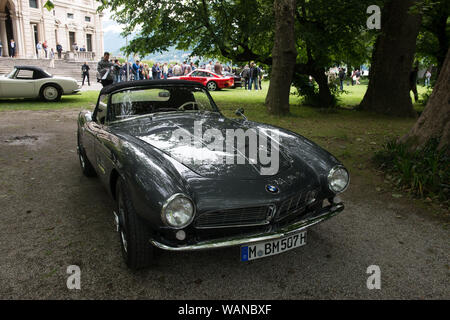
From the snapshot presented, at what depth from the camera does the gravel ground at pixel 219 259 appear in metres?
2.51

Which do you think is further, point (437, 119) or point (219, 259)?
point (437, 119)

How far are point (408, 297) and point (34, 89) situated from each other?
13.9 metres

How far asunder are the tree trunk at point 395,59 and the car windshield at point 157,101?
847 cm

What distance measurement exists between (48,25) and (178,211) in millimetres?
48368

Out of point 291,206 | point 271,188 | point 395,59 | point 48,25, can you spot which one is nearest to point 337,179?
point 291,206

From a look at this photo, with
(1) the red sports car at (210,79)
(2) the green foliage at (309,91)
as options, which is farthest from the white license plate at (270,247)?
(1) the red sports car at (210,79)

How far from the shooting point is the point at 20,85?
12625mm

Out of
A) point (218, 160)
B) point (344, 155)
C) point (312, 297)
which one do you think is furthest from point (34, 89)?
point (312, 297)

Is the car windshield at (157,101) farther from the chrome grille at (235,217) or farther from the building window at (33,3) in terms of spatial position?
the building window at (33,3)

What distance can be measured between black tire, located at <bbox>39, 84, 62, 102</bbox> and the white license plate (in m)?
13.1

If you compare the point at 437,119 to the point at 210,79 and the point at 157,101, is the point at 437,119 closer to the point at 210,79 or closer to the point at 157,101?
the point at 157,101

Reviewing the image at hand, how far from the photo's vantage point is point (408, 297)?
8.08 ft

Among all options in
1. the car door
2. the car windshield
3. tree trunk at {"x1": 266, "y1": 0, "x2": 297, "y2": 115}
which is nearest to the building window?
the car door
